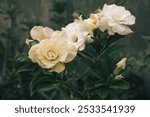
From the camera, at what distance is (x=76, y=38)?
9.14ft

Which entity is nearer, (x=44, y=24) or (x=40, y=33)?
(x=40, y=33)

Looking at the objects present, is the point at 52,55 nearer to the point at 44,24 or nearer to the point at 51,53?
the point at 51,53

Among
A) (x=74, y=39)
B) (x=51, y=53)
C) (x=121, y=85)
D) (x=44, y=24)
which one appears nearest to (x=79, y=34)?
(x=74, y=39)

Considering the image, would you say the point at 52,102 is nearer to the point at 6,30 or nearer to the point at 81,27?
the point at 81,27

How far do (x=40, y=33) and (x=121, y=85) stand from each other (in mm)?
442

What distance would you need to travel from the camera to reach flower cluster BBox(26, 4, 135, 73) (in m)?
2.73

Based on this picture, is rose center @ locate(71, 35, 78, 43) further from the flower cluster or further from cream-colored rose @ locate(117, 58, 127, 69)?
cream-colored rose @ locate(117, 58, 127, 69)

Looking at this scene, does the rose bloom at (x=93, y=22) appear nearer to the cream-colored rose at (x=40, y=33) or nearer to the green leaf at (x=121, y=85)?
the cream-colored rose at (x=40, y=33)

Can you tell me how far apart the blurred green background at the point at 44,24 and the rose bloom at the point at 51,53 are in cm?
149

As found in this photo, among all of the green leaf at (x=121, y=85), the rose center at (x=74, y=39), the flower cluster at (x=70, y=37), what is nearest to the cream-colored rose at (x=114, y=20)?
the flower cluster at (x=70, y=37)

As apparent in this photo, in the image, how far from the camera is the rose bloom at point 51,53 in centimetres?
273

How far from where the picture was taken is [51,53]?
276 cm

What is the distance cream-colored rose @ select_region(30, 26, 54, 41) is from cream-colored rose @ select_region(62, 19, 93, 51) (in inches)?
3.2

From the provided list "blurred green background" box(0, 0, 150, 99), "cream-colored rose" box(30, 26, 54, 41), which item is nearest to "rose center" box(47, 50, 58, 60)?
"cream-colored rose" box(30, 26, 54, 41)
